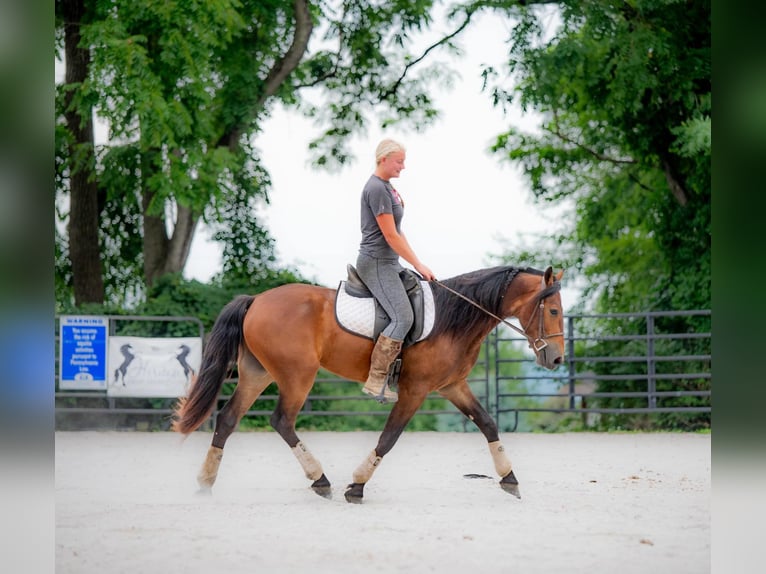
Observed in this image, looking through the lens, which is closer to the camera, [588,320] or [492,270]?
[492,270]

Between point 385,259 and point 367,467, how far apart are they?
1.38m

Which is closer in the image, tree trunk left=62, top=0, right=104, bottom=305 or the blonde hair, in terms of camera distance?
the blonde hair

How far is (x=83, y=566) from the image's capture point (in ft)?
15.1

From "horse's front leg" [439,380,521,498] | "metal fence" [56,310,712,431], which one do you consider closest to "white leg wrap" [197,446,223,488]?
"horse's front leg" [439,380,521,498]

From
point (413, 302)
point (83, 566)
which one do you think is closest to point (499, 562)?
point (83, 566)

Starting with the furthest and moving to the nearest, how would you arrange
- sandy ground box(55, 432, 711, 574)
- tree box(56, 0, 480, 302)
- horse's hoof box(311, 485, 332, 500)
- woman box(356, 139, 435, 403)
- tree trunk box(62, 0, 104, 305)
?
tree trunk box(62, 0, 104, 305)
tree box(56, 0, 480, 302)
horse's hoof box(311, 485, 332, 500)
woman box(356, 139, 435, 403)
sandy ground box(55, 432, 711, 574)

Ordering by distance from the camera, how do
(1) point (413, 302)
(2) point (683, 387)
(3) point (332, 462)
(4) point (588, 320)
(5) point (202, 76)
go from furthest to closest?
1. (4) point (588, 320)
2. (2) point (683, 387)
3. (5) point (202, 76)
4. (3) point (332, 462)
5. (1) point (413, 302)

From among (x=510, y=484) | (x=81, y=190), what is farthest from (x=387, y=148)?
(x=81, y=190)

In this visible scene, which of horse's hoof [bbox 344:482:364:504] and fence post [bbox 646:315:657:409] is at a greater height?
fence post [bbox 646:315:657:409]

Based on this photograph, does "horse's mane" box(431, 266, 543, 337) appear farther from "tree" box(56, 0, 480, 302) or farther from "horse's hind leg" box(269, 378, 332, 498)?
"tree" box(56, 0, 480, 302)

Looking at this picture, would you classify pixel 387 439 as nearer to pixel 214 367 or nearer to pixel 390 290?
pixel 390 290

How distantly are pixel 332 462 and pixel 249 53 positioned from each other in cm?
787

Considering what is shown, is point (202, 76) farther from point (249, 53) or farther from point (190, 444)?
point (190, 444)

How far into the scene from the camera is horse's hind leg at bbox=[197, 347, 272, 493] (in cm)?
665
